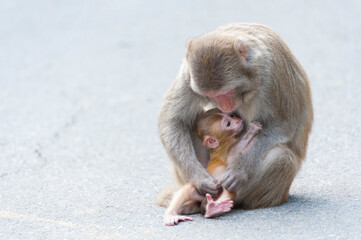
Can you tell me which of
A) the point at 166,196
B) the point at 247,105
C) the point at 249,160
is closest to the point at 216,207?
the point at 249,160

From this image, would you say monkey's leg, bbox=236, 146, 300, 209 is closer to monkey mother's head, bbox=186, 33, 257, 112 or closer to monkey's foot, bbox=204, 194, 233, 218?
monkey's foot, bbox=204, 194, 233, 218

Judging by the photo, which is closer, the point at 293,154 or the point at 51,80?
the point at 293,154

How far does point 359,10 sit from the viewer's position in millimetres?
14703

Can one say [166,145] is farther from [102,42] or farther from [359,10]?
[359,10]

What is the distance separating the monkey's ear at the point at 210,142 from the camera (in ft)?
19.0

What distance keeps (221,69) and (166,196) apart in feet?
4.60

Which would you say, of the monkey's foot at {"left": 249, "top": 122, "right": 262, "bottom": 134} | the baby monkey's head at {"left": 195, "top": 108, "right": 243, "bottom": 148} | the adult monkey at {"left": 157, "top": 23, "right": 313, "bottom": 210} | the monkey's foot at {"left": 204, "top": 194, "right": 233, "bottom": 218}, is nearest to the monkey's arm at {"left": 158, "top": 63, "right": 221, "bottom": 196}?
the adult monkey at {"left": 157, "top": 23, "right": 313, "bottom": 210}

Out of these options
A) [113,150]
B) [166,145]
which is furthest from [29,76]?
[166,145]

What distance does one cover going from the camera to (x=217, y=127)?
19.0ft

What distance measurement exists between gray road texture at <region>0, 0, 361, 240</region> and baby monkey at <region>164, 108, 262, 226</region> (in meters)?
0.24

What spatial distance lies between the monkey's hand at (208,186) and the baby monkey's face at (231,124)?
1.58 feet

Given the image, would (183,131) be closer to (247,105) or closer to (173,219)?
(247,105)

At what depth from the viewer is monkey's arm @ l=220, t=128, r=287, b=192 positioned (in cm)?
549

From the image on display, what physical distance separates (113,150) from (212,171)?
2.67 metres
